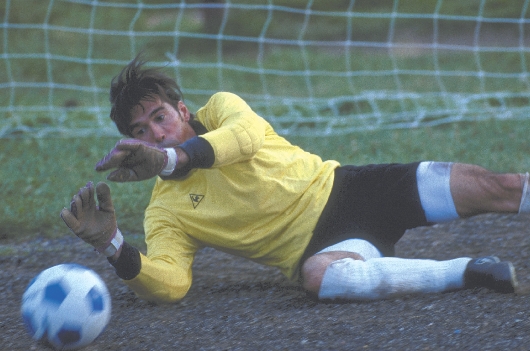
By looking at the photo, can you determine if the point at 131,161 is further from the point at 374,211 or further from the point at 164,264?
the point at 374,211

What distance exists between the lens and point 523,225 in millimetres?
4344

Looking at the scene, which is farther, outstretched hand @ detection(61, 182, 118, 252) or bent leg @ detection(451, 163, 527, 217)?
bent leg @ detection(451, 163, 527, 217)

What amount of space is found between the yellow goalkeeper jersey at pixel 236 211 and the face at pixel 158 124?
0.50ft

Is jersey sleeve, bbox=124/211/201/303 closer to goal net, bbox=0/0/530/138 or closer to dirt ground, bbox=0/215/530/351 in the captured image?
dirt ground, bbox=0/215/530/351

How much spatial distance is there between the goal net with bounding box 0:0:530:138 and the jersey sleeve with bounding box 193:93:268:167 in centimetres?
216

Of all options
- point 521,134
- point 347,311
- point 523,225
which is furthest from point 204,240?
point 521,134

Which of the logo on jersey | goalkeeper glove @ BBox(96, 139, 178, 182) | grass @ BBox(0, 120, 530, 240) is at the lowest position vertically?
grass @ BBox(0, 120, 530, 240)

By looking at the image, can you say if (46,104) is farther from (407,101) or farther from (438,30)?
(438,30)

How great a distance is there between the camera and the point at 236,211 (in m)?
3.40

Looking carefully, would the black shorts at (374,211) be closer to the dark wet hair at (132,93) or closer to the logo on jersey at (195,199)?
the logo on jersey at (195,199)

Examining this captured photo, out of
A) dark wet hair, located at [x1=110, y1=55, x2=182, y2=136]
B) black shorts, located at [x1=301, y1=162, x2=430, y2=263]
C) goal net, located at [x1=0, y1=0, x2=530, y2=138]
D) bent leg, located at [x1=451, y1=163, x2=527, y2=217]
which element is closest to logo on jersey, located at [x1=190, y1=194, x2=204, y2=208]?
dark wet hair, located at [x1=110, y1=55, x2=182, y2=136]

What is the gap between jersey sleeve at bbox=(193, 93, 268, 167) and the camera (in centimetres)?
309

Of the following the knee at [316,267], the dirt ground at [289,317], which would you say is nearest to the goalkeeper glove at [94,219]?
the dirt ground at [289,317]

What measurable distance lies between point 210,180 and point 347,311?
792 mm
